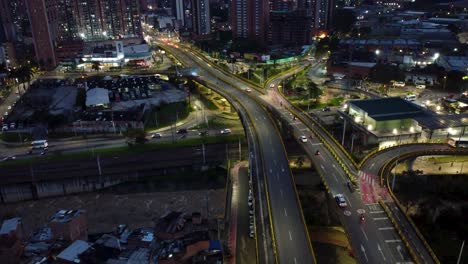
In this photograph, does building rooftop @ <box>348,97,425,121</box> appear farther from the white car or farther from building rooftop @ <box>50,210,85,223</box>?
building rooftop @ <box>50,210,85,223</box>

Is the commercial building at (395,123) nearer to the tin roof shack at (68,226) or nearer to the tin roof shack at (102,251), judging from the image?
the tin roof shack at (102,251)

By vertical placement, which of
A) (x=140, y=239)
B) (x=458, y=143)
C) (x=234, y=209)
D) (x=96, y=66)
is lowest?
(x=234, y=209)

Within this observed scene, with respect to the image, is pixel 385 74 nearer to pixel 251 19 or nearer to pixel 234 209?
pixel 234 209

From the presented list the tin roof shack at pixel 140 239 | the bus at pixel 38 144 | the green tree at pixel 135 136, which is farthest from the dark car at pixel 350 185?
the bus at pixel 38 144

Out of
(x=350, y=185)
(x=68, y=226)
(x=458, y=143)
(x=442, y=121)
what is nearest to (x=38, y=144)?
(x=68, y=226)

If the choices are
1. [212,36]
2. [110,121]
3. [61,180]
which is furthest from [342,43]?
[61,180]

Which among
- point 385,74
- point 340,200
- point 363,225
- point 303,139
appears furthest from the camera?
point 385,74

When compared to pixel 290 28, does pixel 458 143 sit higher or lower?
lower
